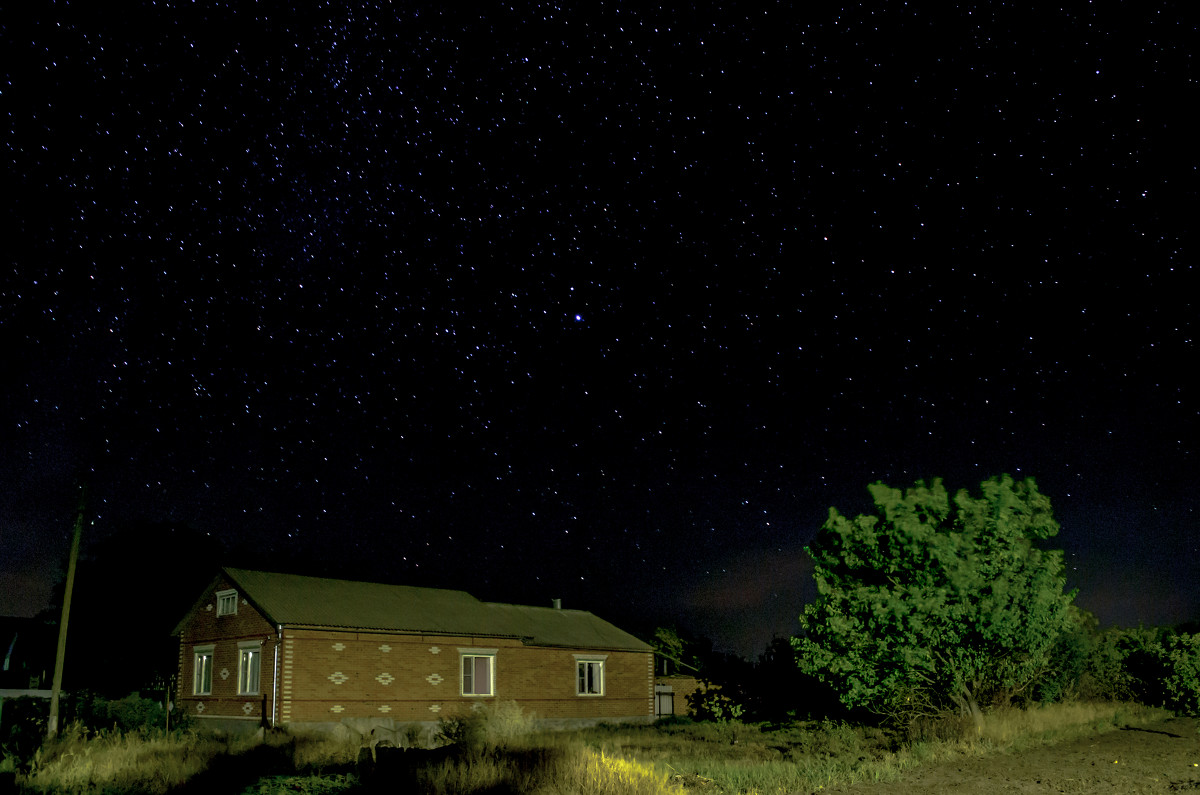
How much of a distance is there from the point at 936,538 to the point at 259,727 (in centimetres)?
2045

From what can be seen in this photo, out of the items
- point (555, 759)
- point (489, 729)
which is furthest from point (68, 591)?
point (555, 759)

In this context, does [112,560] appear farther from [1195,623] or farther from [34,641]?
[1195,623]

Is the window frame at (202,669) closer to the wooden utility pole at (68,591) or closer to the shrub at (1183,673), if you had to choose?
the wooden utility pole at (68,591)

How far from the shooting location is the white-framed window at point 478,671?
102 feet

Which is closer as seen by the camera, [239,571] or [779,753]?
[779,753]

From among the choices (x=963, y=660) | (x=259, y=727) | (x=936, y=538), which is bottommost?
(x=259, y=727)

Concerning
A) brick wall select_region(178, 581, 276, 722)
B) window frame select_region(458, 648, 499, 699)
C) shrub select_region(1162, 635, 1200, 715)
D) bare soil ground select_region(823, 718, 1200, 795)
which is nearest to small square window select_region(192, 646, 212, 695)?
brick wall select_region(178, 581, 276, 722)

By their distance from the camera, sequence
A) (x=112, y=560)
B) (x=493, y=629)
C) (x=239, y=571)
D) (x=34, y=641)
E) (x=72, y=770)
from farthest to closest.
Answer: (x=34, y=641) → (x=112, y=560) → (x=493, y=629) → (x=239, y=571) → (x=72, y=770)

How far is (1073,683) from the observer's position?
31.2m

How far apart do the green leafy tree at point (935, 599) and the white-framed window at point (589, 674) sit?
622 inches

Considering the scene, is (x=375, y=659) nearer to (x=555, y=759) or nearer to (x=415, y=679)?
A: (x=415, y=679)

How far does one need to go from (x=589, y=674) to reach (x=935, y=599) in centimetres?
1939

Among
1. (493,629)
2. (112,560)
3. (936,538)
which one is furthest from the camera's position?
(112,560)

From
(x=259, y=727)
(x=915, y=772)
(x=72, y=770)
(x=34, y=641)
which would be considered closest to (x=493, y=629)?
(x=259, y=727)
